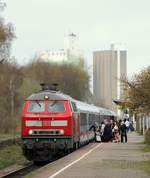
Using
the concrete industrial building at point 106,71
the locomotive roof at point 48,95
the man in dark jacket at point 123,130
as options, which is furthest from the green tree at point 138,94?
the concrete industrial building at point 106,71

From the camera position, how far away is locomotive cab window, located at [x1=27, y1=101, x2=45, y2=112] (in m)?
28.1

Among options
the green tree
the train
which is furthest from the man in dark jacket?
the train

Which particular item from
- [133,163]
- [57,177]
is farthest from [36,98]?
[57,177]

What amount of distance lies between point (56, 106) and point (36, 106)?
3.10ft

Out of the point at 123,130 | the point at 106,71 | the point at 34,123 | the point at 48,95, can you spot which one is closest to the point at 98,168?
the point at 34,123

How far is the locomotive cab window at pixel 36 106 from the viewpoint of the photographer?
28.1 metres

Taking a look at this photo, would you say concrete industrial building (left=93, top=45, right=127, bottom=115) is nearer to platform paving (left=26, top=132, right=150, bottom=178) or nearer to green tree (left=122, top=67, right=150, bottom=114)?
green tree (left=122, top=67, right=150, bottom=114)

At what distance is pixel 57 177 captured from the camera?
1781 cm

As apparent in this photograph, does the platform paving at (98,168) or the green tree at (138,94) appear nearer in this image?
the platform paving at (98,168)

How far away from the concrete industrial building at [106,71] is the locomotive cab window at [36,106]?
97.8 metres

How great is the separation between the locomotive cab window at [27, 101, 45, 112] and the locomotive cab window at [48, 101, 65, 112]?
329mm

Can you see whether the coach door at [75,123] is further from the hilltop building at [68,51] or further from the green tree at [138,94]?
the hilltop building at [68,51]

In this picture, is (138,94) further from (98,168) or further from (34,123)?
(98,168)

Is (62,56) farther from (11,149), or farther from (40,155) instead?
(40,155)
